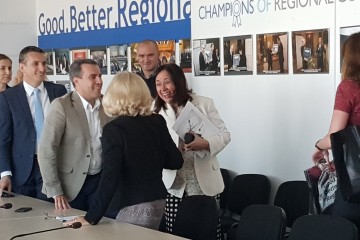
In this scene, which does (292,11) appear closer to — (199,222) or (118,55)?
(199,222)

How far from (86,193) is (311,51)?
1925 millimetres

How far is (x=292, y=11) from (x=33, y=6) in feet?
13.7

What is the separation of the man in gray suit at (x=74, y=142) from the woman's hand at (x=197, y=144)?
1.84 ft

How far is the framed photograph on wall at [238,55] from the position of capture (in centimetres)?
493

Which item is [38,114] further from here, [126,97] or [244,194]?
[244,194]

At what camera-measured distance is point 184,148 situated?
3838 mm

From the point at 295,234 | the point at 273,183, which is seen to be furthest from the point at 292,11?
the point at 295,234

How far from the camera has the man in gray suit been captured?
346 cm

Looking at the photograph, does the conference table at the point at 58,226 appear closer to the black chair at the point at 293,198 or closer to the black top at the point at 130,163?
the black top at the point at 130,163

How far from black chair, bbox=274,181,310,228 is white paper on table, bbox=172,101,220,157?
3.18 feet

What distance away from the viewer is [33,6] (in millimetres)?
7699

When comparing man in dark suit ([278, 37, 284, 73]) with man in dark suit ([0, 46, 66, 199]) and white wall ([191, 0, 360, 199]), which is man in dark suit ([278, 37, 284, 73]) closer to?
white wall ([191, 0, 360, 199])

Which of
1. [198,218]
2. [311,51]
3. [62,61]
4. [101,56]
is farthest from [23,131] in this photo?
[62,61]

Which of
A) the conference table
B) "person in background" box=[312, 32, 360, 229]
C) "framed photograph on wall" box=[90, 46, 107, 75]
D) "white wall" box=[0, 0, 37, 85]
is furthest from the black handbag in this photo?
"white wall" box=[0, 0, 37, 85]
